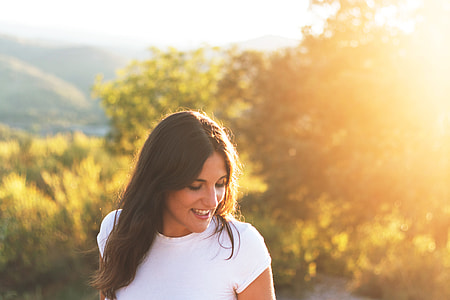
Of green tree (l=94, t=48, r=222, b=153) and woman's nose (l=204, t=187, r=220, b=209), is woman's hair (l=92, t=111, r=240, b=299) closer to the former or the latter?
woman's nose (l=204, t=187, r=220, b=209)

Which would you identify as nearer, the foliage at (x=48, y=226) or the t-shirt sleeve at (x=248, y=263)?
the t-shirt sleeve at (x=248, y=263)

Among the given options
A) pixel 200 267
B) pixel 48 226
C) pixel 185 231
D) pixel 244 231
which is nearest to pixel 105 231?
pixel 185 231

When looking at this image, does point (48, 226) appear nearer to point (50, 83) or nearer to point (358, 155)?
point (358, 155)

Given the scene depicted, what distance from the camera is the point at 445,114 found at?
7258 mm

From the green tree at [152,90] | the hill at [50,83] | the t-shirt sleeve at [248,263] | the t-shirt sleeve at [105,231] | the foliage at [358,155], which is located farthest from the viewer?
the hill at [50,83]

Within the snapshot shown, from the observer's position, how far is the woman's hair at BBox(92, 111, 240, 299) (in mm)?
1841

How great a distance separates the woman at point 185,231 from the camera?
1.84 m

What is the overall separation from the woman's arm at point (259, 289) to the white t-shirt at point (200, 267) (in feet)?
0.06

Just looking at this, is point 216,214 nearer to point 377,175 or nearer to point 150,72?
point 377,175

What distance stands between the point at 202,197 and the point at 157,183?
0.21 metres

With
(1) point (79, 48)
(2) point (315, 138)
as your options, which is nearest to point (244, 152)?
(2) point (315, 138)

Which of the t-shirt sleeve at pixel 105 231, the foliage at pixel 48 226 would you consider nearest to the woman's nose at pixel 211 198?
the t-shirt sleeve at pixel 105 231

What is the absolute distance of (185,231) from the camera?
1.98 metres

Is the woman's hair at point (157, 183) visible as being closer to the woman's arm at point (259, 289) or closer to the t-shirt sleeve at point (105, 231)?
the t-shirt sleeve at point (105, 231)
